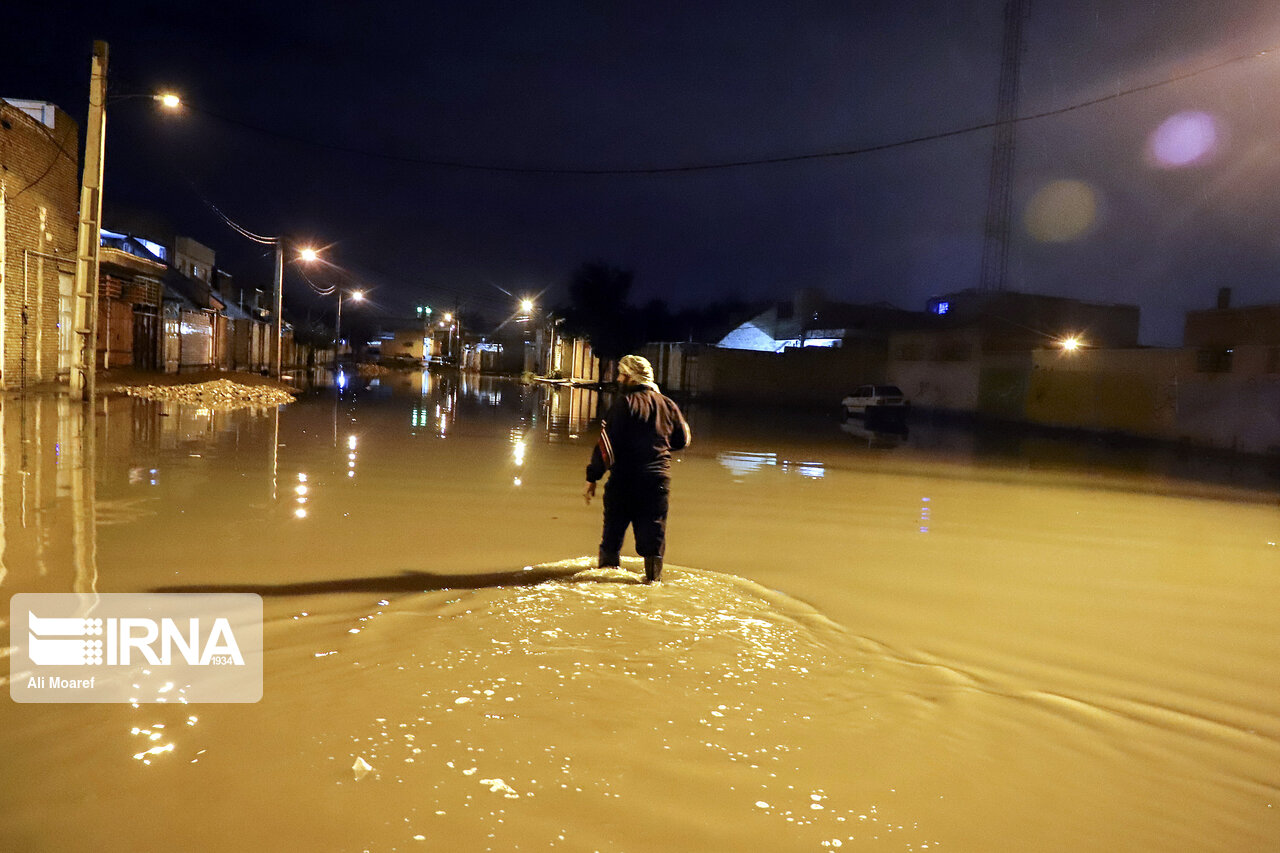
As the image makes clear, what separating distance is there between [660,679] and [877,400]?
3042cm

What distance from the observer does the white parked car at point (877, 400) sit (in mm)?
33281

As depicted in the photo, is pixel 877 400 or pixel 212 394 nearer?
pixel 212 394

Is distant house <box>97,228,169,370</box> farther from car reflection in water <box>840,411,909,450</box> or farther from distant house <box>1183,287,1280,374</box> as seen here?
distant house <box>1183,287,1280,374</box>

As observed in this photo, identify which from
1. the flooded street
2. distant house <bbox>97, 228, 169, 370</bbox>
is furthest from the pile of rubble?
the flooded street

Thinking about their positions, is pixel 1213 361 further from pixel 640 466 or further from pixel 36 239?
pixel 36 239

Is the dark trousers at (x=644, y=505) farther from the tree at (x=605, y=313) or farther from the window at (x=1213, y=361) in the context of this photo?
the tree at (x=605, y=313)

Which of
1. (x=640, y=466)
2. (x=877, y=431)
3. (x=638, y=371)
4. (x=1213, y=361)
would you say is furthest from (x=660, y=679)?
(x=1213, y=361)

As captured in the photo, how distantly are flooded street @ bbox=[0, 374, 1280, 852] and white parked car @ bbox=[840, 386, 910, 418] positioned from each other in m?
23.5

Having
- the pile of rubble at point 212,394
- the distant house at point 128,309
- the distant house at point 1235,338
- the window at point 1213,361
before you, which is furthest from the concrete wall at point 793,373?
the distant house at point 128,309

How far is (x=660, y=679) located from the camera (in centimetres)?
418

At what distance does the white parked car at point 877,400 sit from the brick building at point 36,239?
25.7 metres

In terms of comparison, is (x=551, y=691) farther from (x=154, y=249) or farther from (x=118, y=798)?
(x=154, y=249)

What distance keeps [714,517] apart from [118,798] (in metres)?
6.54

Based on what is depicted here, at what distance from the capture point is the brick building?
57.9 feet
